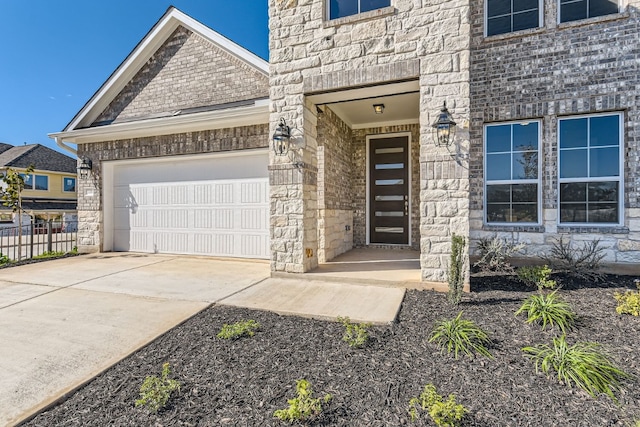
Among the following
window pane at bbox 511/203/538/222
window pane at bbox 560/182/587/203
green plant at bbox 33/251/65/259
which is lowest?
green plant at bbox 33/251/65/259

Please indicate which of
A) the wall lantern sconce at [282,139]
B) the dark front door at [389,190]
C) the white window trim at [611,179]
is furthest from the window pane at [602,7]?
the wall lantern sconce at [282,139]

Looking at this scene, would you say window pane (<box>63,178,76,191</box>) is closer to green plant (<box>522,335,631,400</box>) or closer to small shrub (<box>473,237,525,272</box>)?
small shrub (<box>473,237,525,272</box>)

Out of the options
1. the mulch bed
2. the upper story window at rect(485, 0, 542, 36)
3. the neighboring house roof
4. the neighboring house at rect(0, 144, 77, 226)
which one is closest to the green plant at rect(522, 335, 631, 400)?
the mulch bed

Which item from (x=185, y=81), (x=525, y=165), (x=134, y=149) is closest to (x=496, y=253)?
(x=525, y=165)

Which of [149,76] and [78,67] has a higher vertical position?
[78,67]

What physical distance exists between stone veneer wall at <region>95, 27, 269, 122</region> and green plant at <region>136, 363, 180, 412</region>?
5.77 m

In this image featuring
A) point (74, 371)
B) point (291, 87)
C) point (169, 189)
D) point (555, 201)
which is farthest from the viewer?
point (169, 189)

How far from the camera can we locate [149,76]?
25.3ft

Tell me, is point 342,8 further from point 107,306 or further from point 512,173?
point 107,306

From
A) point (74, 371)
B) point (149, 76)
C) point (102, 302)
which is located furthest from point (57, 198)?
point (74, 371)

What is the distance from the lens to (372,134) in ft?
25.5

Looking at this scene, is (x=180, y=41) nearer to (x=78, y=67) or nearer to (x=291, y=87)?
(x=291, y=87)

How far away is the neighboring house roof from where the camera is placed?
19419 mm

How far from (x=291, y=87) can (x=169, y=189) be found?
419 centimetres
